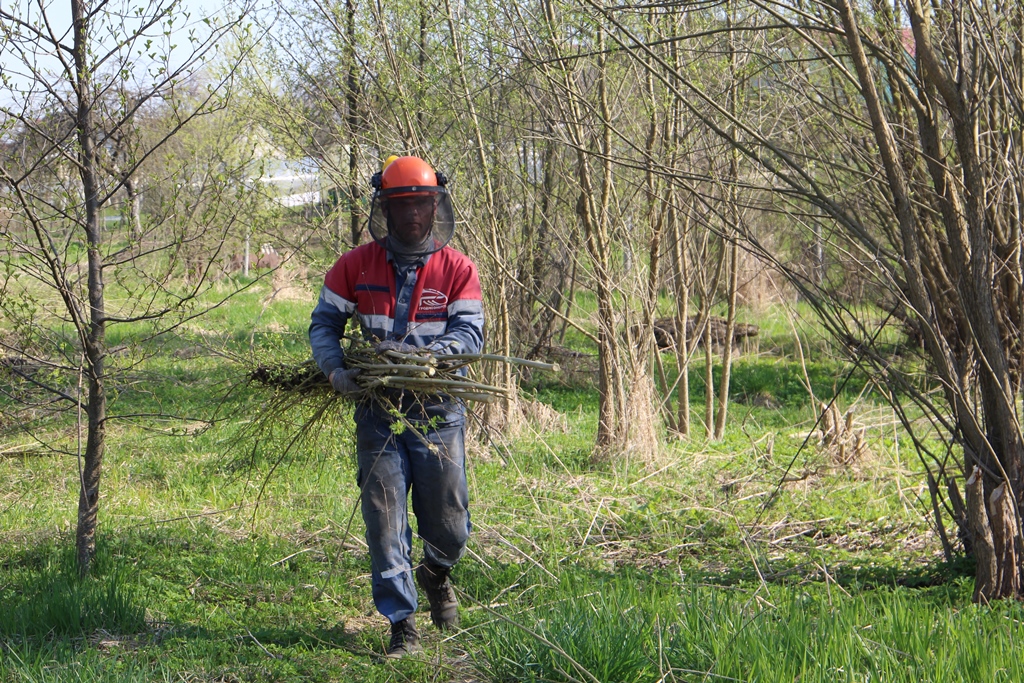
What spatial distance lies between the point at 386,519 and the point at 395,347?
695 mm

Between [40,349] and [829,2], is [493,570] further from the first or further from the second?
[829,2]

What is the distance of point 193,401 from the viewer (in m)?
9.51

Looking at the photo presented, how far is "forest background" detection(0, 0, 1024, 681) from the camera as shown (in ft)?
12.2

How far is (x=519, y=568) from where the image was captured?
4875 mm

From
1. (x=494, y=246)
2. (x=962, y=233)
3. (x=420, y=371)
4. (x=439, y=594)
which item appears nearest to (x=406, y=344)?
(x=420, y=371)

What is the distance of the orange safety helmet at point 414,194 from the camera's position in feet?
12.9

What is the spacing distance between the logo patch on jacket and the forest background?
79 centimetres

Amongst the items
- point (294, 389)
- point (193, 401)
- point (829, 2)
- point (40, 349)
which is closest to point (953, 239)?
point (829, 2)

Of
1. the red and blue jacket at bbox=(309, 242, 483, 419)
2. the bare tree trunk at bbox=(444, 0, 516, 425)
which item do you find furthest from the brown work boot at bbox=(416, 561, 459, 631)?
the bare tree trunk at bbox=(444, 0, 516, 425)

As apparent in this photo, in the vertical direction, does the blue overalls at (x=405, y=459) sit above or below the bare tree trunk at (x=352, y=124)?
below

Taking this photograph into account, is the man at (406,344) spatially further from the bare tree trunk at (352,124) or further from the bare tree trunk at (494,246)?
the bare tree trunk at (352,124)

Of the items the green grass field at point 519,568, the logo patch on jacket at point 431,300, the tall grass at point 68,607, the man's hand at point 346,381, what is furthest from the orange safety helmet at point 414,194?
the tall grass at point 68,607

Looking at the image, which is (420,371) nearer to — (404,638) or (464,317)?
(464,317)

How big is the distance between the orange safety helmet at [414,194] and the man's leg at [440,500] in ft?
2.53
